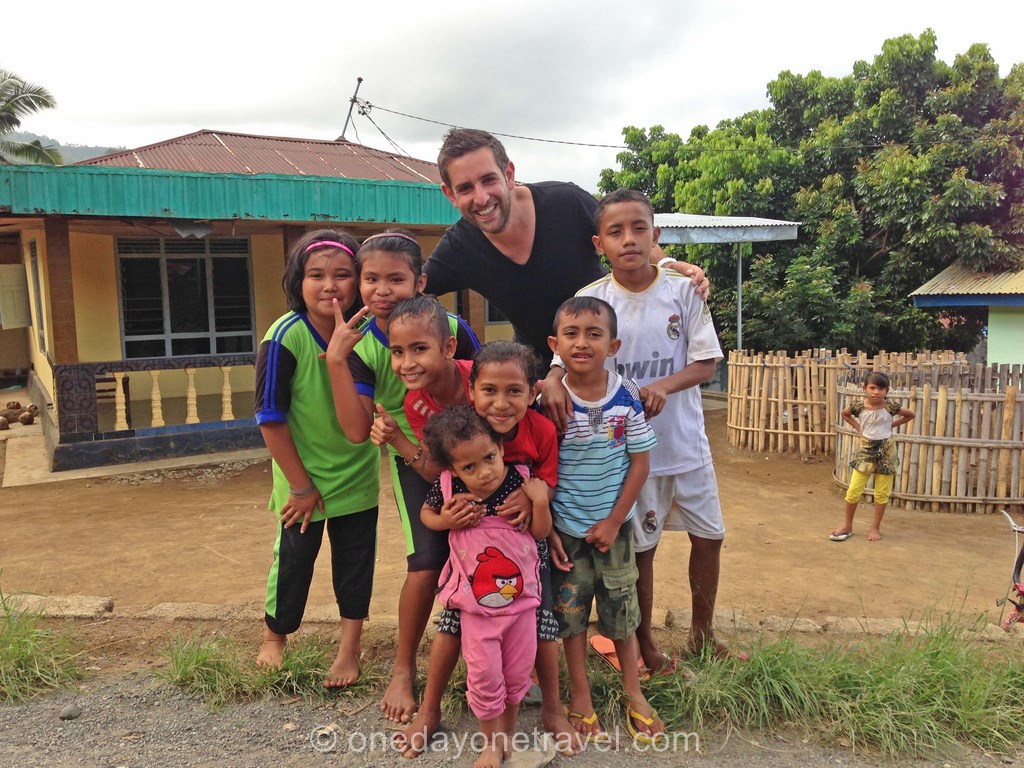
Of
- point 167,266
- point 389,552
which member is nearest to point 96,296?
point 167,266

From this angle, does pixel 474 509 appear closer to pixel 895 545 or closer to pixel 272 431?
pixel 272 431

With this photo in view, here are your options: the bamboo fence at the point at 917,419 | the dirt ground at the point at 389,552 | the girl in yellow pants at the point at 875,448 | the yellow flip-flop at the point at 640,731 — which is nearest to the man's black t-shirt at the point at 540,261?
the yellow flip-flop at the point at 640,731

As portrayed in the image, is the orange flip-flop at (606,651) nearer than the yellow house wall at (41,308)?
Yes

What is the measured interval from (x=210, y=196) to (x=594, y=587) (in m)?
7.37

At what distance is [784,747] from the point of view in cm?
257

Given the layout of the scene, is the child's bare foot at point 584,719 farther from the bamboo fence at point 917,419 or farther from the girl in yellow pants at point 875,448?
the bamboo fence at point 917,419

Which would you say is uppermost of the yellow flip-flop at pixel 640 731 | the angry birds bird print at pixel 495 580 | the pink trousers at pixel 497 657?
the angry birds bird print at pixel 495 580

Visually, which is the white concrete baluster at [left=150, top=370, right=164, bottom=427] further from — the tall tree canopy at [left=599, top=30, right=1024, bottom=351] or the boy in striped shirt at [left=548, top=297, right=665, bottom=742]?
the tall tree canopy at [left=599, top=30, right=1024, bottom=351]

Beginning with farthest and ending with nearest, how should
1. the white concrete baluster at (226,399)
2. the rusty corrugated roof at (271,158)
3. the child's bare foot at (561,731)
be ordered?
the rusty corrugated roof at (271,158) → the white concrete baluster at (226,399) → the child's bare foot at (561,731)

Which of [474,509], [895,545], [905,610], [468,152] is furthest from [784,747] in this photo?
[895,545]

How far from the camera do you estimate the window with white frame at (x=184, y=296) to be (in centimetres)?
1057

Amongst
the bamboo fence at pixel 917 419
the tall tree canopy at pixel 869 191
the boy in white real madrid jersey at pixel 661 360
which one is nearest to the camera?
the boy in white real madrid jersey at pixel 661 360

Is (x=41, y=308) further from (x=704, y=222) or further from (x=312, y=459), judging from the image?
(x=312, y=459)

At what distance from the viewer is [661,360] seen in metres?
2.76
